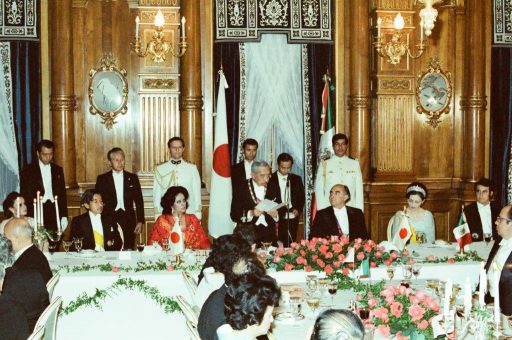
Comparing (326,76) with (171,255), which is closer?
(171,255)

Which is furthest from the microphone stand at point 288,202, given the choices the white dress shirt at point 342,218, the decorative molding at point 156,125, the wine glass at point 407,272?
the wine glass at point 407,272

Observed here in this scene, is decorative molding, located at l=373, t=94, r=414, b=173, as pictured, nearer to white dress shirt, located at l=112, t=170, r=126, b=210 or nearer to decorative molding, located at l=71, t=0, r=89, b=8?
white dress shirt, located at l=112, t=170, r=126, b=210

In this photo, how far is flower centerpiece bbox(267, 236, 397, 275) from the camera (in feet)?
20.1

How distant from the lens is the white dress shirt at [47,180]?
8.97 metres

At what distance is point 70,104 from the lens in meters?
9.77

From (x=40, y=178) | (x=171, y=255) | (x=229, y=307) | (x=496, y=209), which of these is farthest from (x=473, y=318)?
(x=40, y=178)

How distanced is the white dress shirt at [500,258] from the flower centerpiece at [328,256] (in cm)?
78

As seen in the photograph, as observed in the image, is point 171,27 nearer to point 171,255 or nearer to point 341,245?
point 171,255

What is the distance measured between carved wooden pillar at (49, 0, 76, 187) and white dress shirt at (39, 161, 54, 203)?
2.32 feet

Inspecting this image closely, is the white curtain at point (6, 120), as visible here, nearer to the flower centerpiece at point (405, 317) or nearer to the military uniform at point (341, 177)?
the military uniform at point (341, 177)

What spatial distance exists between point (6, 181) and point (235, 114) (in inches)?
111

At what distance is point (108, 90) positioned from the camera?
1006cm

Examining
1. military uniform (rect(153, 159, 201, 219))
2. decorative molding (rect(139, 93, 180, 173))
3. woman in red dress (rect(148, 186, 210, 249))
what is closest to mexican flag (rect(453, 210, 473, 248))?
woman in red dress (rect(148, 186, 210, 249))

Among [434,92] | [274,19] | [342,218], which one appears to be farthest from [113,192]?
[434,92]
